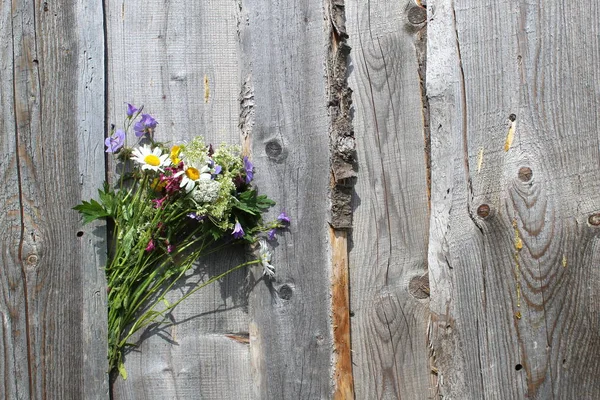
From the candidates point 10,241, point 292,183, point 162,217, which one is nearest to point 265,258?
point 292,183

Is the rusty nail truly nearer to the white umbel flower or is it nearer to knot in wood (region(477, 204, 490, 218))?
knot in wood (region(477, 204, 490, 218))

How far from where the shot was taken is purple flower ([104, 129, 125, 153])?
7.22 feet

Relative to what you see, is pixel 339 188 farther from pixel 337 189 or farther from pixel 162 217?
pixel 162 217

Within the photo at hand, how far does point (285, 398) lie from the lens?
2.21 m

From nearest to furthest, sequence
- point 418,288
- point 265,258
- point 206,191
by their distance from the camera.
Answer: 1. point 206,191
2. point 265,258
3. point 418,288

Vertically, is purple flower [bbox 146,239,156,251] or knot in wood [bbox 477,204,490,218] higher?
knot in wood [bbox 477,204,490,218]

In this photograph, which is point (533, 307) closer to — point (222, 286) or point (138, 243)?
point (222, 286)

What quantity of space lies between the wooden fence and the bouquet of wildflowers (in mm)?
A: 64

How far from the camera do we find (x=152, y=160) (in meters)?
2.14

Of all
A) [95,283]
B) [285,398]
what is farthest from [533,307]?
[95,283]

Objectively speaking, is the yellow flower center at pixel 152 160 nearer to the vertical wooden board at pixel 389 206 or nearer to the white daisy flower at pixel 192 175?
the white daisy flower at pixel 192 175

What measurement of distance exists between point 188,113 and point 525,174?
4.17ft

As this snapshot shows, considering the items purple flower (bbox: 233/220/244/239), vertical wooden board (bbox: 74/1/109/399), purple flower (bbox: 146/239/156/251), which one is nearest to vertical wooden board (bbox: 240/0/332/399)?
purple flower (bbox: 233/220/244/239)

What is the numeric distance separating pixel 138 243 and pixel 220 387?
62 cm
